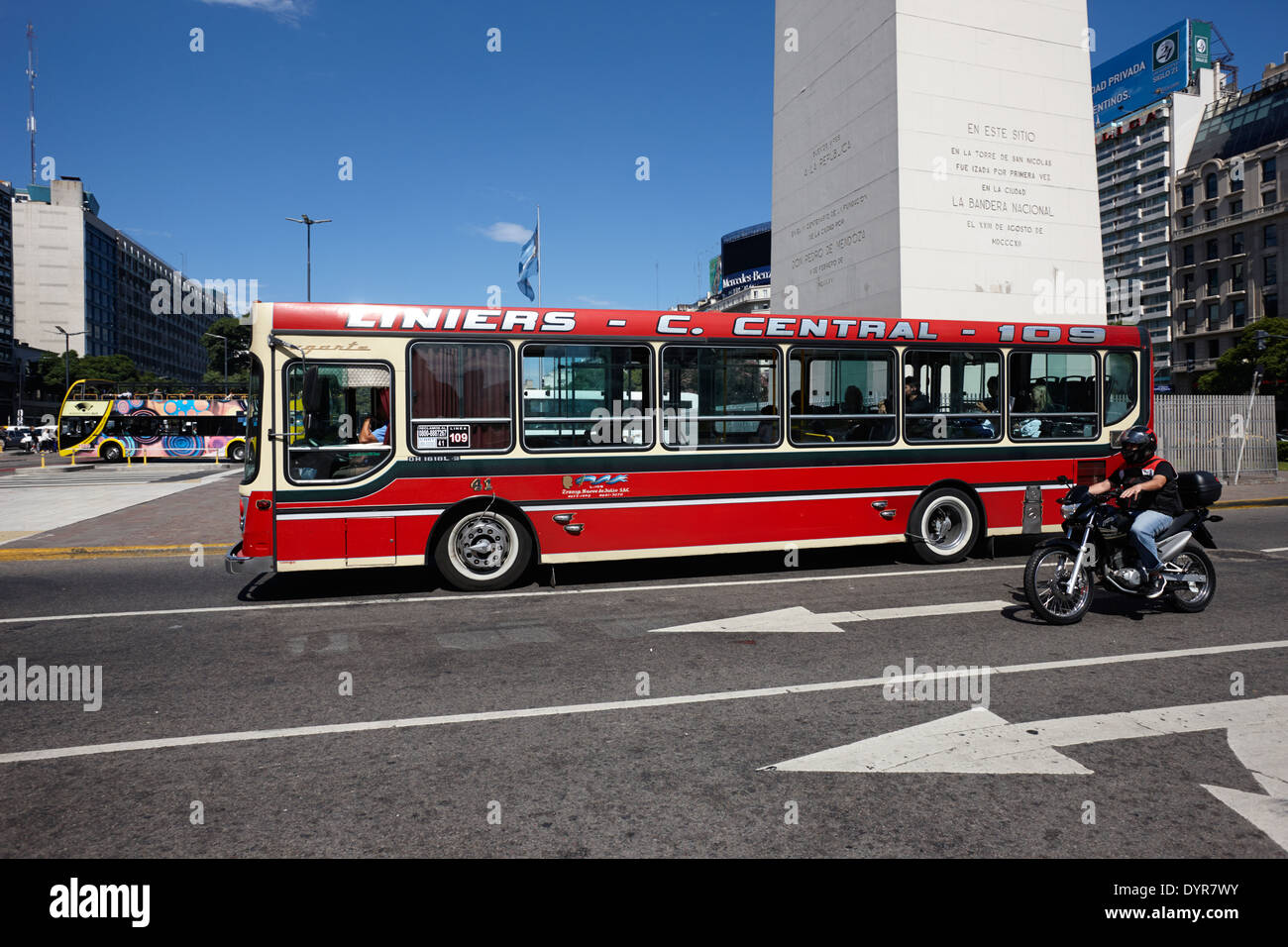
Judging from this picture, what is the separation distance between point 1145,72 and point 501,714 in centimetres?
10104

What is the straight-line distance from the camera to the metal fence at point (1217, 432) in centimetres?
2170

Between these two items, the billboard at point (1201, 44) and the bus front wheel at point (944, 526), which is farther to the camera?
the billboard at point (1201, 44)

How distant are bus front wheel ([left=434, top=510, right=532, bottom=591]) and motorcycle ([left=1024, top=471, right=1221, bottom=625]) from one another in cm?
483

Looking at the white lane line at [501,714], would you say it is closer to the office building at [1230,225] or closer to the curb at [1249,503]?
the curb at [1249,503]

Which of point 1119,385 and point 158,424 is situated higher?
point 158,424

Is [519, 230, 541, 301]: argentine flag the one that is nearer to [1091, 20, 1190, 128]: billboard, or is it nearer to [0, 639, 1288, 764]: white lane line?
[0, 639, 1288, 764]: white lane line

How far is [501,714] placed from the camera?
15.8 ft

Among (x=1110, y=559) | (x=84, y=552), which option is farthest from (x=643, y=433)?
(x=84, y=552)

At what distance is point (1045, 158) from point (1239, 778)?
84.4ft

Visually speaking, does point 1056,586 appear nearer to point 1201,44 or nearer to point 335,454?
point 335,454

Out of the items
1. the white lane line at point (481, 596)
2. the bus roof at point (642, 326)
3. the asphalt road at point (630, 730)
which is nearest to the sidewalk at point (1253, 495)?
the bus roof at point (642, 326)

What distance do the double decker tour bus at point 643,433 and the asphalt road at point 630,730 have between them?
100cm

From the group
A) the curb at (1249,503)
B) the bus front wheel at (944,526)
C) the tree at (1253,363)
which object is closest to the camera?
the bus front wheel at (944,526)
